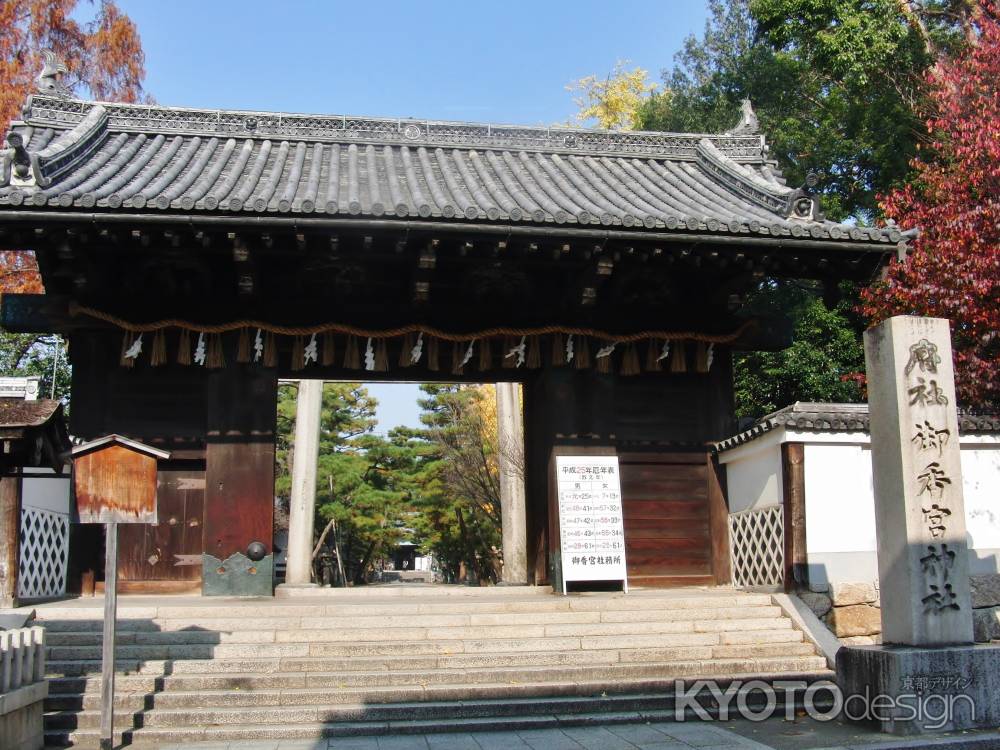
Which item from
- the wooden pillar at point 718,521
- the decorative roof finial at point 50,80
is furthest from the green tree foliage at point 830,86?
the decorative roof finial at point 50,80

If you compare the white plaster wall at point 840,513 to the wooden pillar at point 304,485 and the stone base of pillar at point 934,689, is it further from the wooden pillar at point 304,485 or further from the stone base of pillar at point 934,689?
the wooden pillar at point 304,485

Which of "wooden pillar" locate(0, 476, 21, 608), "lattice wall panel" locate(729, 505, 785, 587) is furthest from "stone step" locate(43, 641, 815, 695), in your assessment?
"wooden pillar" locate(0, 476, 21, 608)

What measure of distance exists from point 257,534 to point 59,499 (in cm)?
245

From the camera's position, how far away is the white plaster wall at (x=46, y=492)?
9.77 m

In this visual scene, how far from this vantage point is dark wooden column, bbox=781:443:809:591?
10008mm

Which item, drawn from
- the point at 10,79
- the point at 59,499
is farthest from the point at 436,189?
the point at 10,79

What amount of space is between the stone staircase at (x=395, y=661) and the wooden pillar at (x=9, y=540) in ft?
1.26

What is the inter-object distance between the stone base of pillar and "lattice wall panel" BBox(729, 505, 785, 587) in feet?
10.6

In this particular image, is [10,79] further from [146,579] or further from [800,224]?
[800,224]

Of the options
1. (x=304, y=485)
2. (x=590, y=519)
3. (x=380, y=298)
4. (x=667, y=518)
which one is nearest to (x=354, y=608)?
(x=590, y=519)

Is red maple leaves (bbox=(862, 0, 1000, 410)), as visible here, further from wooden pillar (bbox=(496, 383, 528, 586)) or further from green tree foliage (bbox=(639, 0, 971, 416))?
wooden pillar (bbox=(496, 383, 528, 586))

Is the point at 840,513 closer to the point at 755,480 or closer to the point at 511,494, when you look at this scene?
the point at 755,480

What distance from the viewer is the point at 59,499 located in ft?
34.8

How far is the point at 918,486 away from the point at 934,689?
1.59m
